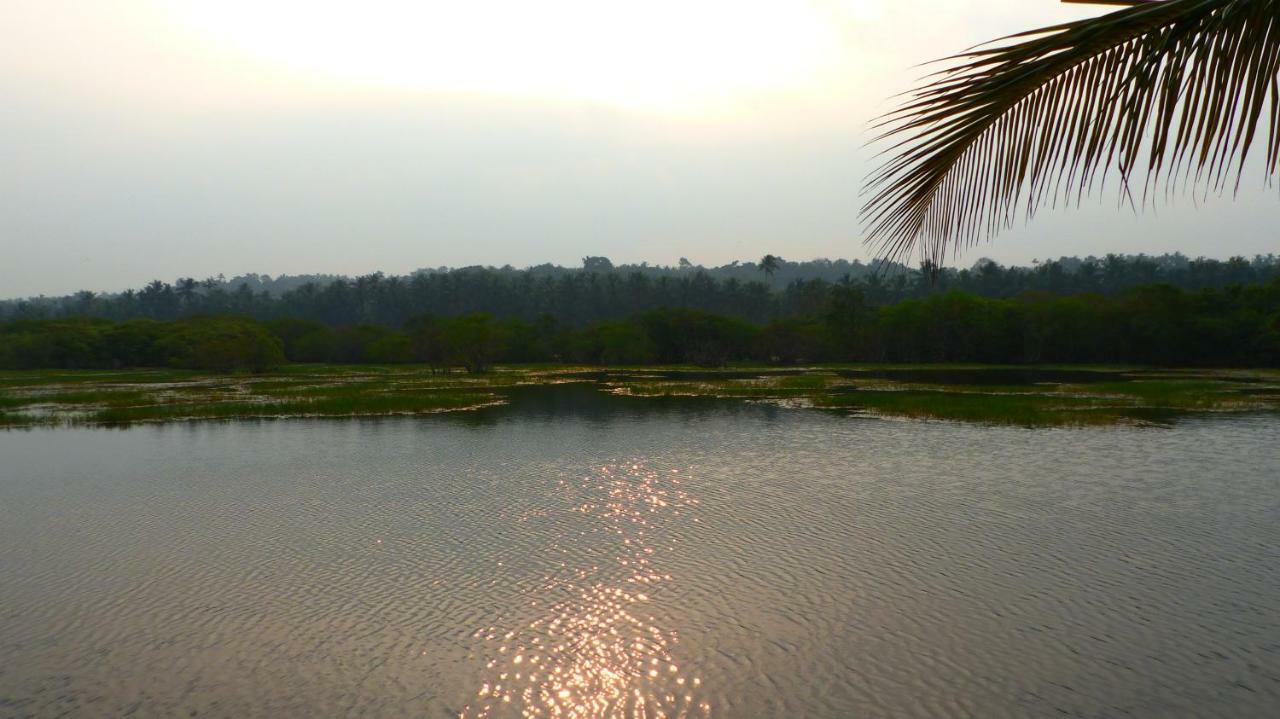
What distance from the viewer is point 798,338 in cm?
8331

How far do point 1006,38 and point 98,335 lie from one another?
303ft

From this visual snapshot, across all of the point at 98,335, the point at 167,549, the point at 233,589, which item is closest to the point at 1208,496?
the point at 233,589

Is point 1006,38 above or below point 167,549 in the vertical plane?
above

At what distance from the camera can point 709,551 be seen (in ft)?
46.2

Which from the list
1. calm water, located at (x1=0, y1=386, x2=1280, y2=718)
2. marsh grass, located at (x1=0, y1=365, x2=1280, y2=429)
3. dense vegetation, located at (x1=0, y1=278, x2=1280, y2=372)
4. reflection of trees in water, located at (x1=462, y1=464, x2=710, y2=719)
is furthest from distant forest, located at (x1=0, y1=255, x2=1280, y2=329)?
reflection of trees in water, located at (x1=462, y1=464, x2=710, y2=719)

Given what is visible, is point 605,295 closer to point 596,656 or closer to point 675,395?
point 675,395

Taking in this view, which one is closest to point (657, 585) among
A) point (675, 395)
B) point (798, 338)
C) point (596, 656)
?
point (596, 656)

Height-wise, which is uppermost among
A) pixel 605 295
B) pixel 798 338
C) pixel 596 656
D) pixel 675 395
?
pixel 605 295

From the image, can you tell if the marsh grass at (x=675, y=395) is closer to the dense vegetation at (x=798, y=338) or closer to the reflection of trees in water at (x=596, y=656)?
the dense vegetation at (x=798, y=338)

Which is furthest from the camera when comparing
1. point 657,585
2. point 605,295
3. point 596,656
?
point 605,295

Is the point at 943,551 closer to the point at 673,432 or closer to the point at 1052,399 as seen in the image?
the point at 673,432

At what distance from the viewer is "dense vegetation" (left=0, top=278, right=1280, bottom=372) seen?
67.1 meters

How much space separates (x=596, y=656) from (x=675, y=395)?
111 ft

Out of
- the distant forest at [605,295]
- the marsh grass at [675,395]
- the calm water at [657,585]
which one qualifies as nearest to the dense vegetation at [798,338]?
the marsh grass at [675,395]
